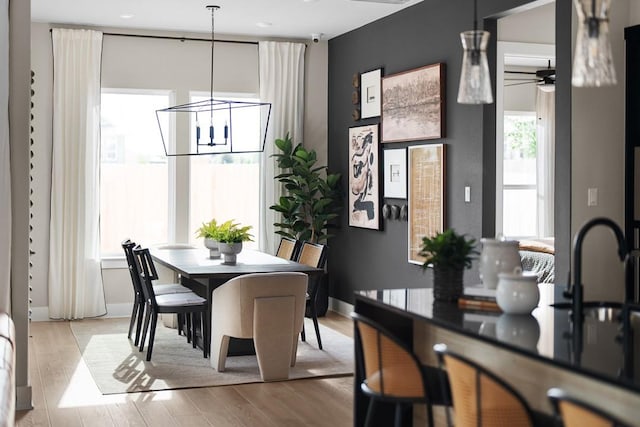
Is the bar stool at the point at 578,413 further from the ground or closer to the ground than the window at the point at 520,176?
closer to the ground

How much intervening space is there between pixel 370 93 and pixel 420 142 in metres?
1.07

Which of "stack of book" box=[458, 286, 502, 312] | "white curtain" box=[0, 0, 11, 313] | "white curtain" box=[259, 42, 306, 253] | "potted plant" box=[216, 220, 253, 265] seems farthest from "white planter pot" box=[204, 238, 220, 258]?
"stack of book" box=[458, 286, 502, 312]

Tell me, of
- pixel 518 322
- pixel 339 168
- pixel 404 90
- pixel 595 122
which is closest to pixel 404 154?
pixel 404 90

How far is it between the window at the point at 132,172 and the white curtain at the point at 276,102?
0.97 m

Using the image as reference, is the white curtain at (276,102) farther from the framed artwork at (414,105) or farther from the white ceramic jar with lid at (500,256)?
the white ceramic jar with lid at (500,256)

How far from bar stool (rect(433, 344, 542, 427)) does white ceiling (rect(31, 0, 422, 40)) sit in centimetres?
454

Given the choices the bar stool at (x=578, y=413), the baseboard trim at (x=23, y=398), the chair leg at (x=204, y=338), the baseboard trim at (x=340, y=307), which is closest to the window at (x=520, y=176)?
the baseboard trim at (x=340, y=307)

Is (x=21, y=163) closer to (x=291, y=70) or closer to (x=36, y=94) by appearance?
(x=36, y=94)

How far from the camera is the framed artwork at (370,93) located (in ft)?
25.3

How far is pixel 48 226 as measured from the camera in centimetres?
796

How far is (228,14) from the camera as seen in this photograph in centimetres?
753

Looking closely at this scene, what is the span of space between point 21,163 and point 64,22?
329cm

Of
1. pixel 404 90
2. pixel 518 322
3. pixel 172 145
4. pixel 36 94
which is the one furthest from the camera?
pixel 172 145

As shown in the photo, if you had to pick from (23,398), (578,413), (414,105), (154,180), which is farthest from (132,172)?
(578,413)
